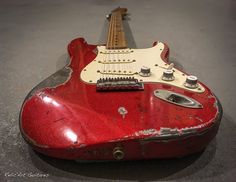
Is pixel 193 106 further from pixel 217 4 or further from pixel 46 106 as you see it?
pixel 217 4

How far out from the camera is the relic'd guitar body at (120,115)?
57 centimetres

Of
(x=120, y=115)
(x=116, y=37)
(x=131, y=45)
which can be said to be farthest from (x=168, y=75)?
(x=131, y=45)

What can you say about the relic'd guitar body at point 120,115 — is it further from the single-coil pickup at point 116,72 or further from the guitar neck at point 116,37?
the guitar neck at point 116,37

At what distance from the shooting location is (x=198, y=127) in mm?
582

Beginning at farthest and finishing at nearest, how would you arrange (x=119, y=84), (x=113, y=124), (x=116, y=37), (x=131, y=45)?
(x=131, y=45) → (x=116, y=37) → (x=119, y=84) → (x=113, y=124)

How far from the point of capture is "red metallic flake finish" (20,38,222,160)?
57cm

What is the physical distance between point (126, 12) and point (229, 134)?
1.26m

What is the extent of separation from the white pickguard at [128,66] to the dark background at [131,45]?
21 cm

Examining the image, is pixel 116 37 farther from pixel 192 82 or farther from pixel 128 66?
pixel 192 82

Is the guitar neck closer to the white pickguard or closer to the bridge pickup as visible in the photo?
the white pickguard

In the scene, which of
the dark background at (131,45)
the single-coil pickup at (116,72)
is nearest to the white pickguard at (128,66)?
the single-coil pickup at (116,72)

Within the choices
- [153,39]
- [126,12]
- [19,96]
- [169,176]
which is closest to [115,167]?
[169,176]

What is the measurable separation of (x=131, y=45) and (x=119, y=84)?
69 cm

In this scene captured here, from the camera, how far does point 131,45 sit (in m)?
1.37
